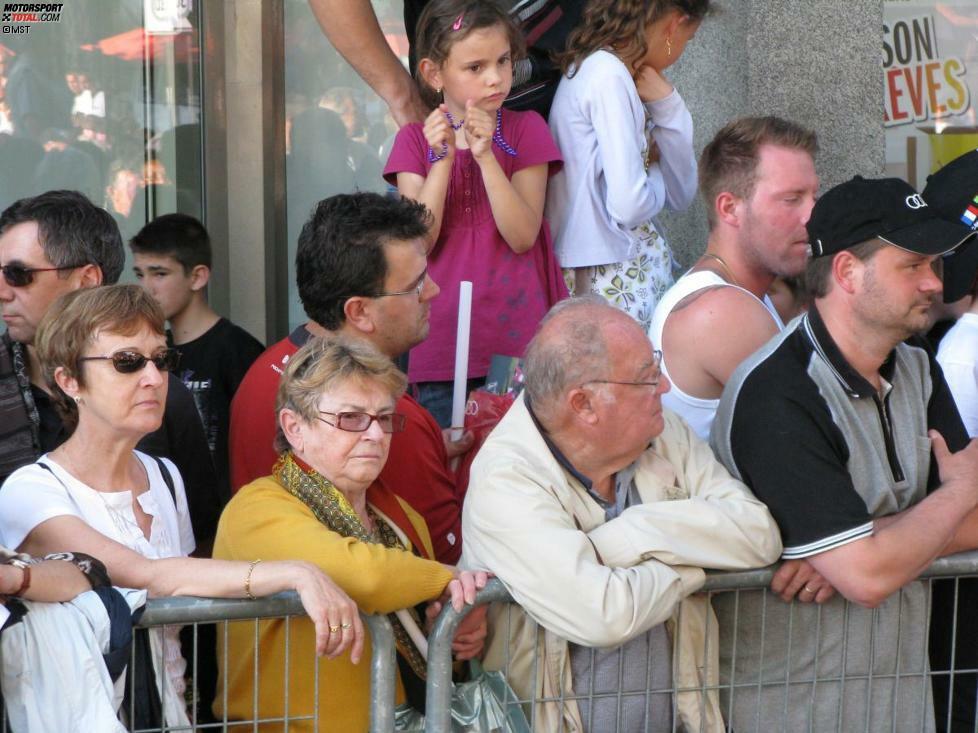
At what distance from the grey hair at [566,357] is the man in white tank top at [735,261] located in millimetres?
595

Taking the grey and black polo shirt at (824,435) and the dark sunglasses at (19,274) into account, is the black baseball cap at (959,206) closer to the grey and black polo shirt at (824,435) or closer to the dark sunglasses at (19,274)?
the grey and black polo shirt at (824,435)

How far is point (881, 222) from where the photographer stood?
387 cm

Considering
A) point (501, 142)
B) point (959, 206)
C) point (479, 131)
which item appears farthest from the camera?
point (501, 142)

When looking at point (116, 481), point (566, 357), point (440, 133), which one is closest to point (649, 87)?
point (440, 133)

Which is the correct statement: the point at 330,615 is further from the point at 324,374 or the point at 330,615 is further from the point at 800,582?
the point at 800,582

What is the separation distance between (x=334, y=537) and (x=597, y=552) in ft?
2.04

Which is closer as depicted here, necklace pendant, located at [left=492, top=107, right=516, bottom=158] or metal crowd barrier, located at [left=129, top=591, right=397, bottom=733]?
metal crowd barrier, located at [left=129, top=591, right=397, bottom=733]

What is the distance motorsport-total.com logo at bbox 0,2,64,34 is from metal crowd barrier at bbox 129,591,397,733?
14.5 ft

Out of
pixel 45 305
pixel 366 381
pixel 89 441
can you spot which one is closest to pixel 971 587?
pixel 366 381

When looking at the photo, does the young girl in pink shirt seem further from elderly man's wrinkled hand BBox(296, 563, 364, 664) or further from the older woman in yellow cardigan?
elderly man's wrinkled hand BBox(296, 563, 364, 664)

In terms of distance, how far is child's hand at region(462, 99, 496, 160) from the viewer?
15.5 ft

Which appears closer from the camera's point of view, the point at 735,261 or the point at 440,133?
the point at 735,261

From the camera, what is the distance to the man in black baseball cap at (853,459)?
3.66 metres

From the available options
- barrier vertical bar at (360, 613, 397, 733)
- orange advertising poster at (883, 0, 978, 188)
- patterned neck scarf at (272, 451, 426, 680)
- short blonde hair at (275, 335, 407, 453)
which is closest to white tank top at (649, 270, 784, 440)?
short blonde hair at (275, 335, 407, 453)
